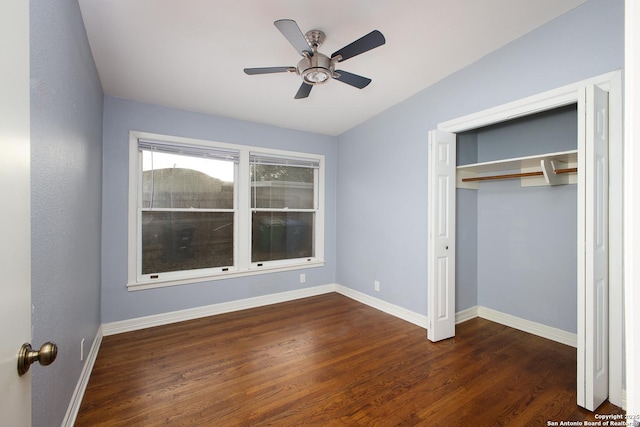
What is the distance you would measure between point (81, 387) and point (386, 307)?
3142mm

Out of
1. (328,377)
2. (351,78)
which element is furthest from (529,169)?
(328,377)

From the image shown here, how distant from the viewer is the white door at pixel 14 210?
24.1 inches

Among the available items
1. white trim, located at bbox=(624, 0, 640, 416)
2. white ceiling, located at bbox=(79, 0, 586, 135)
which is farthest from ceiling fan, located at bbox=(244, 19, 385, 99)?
white trim, located at bbox=(624, 0, 640, 416)

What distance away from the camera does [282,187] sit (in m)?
4.25

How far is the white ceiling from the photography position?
1.99 m

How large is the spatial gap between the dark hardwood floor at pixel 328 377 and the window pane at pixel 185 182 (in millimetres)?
1498

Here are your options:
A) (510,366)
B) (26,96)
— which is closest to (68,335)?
(26,96)

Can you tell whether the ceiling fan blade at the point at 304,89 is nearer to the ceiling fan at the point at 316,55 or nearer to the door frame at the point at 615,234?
the ceiling fan at the point at 316,55

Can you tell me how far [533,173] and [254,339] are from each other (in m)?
3.40

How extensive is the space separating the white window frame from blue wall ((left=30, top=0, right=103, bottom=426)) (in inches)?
31.8

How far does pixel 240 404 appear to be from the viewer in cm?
196

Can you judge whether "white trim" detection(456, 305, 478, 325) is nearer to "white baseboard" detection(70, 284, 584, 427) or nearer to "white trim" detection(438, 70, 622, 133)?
"white baseboard" detection(70, 284, 584, 427)

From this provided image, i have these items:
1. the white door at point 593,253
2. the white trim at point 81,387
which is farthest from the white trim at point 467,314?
the white trim at point 81,387

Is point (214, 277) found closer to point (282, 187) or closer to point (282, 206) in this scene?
point (282, 206)
